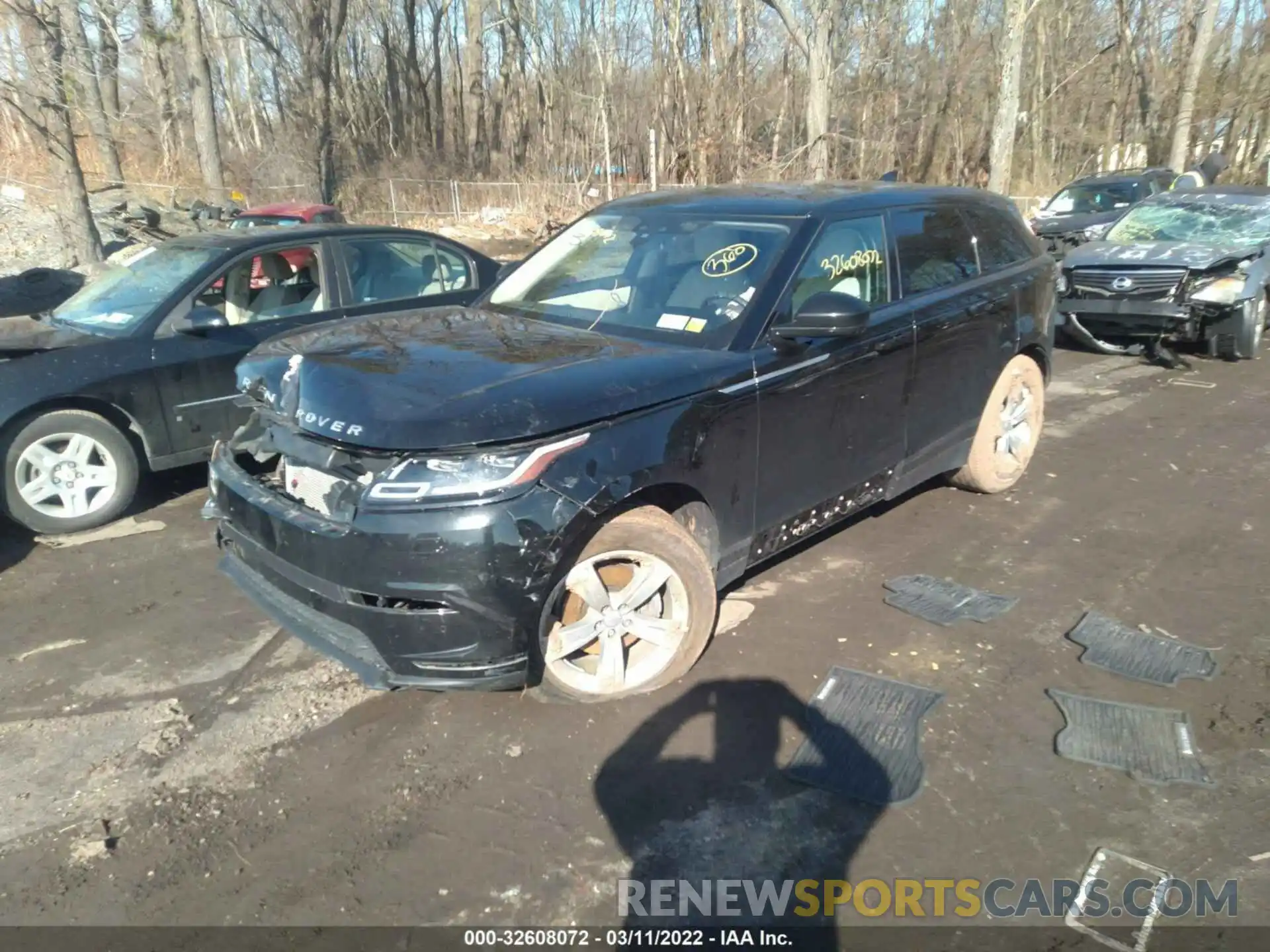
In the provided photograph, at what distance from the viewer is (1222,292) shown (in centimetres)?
894

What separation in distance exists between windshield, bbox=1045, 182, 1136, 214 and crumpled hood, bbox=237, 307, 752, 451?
1622cm

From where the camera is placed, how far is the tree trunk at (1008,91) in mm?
18531

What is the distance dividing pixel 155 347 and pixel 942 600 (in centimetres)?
477

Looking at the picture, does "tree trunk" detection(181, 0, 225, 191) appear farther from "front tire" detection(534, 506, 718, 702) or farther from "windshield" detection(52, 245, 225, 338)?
"front tire" detection(534, 506, 718, 702)

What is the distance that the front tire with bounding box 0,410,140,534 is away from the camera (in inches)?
202

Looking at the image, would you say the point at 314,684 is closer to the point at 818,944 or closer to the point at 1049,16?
the point at 818,944

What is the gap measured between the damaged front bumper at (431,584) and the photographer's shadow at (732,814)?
1.84 ft

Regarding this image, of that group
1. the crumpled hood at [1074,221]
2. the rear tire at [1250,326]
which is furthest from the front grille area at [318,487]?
the crumpled hood at [1074,221]

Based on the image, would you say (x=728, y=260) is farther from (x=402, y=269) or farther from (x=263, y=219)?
(x=263, y=219)

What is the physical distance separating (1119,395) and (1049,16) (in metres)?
35.1

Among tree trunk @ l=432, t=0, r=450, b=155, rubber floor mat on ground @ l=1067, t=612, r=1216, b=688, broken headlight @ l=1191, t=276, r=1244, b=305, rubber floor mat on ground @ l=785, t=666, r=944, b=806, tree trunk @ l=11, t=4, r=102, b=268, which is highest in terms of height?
tree trunk @ l=432, t=0, r=450, b=155

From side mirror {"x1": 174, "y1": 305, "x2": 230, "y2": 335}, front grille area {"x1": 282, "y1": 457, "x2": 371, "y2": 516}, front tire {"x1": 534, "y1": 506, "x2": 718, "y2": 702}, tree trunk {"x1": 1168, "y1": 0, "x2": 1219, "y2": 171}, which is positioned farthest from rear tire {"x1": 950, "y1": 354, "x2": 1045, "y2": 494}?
tree trunk {"x1": 1168, "y1": 0, "x2": 1219, "y2": 171}

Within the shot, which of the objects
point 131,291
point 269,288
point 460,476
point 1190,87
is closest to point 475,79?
point 1190,87

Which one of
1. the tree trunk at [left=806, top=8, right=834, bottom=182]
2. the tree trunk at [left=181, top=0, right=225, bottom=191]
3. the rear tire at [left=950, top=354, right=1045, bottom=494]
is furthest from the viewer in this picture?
the tree trunk at [left=181, top=0, right=225, bottom=191]
